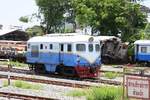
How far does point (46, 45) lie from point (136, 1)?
26.4 meters

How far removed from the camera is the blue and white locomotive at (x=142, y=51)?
44781 millimetres

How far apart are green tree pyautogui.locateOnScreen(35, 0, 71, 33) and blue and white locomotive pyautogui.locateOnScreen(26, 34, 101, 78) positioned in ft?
105

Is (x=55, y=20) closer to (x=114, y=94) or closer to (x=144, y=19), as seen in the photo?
(x=144, y=19)

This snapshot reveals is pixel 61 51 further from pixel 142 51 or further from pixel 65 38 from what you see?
pixel 142 51

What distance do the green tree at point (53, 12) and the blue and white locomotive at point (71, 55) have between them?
32049 mm

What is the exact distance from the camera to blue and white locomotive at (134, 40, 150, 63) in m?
44.8

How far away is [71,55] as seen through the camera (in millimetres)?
28234

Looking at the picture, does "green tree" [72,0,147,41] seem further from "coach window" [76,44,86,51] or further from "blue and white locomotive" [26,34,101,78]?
"coach window" [76,44,86,51]

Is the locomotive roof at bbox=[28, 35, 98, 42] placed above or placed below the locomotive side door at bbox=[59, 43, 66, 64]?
above

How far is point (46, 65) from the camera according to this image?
30.7m

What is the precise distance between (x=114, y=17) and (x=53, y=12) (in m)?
12.6

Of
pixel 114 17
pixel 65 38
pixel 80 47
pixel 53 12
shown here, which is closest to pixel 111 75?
pixel 80 47

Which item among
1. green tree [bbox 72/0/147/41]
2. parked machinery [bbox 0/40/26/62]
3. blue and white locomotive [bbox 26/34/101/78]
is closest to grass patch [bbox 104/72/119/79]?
blue and white locomotive [bbox 26/34/101/78]

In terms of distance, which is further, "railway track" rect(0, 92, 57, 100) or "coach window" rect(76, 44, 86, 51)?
"coach window" rect(76, 44, 86, 51)
